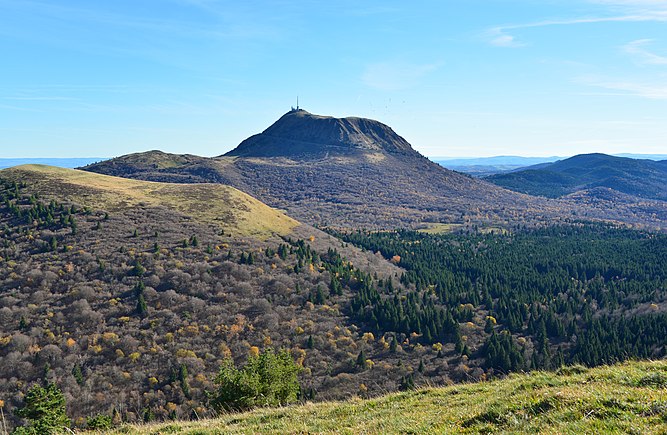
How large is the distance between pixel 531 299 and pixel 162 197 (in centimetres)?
11913

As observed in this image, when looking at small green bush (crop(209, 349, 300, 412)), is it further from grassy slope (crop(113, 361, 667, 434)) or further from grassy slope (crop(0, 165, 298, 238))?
grassy slope (crop(0, 165, 298, 238))

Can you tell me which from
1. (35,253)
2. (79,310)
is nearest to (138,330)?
(79,310)

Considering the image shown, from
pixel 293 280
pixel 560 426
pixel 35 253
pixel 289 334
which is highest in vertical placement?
pixel 560 426

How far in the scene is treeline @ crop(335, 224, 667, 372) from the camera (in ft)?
287

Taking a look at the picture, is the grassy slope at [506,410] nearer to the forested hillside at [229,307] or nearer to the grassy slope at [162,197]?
the forested hillside at [229,307]

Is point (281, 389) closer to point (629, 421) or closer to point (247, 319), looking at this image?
point (629, 421)

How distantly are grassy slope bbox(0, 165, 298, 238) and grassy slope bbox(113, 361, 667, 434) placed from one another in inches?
4052

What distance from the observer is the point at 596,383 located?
54.6 feet

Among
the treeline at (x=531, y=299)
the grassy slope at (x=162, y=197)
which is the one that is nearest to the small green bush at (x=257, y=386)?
the treeline at (x=531, y=299)

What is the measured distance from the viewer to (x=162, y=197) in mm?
137125

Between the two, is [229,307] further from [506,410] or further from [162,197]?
[506,410]

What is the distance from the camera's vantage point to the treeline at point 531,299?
287ft

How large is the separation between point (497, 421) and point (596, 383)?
19.5ft

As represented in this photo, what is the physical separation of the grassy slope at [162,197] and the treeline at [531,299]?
42570mm
